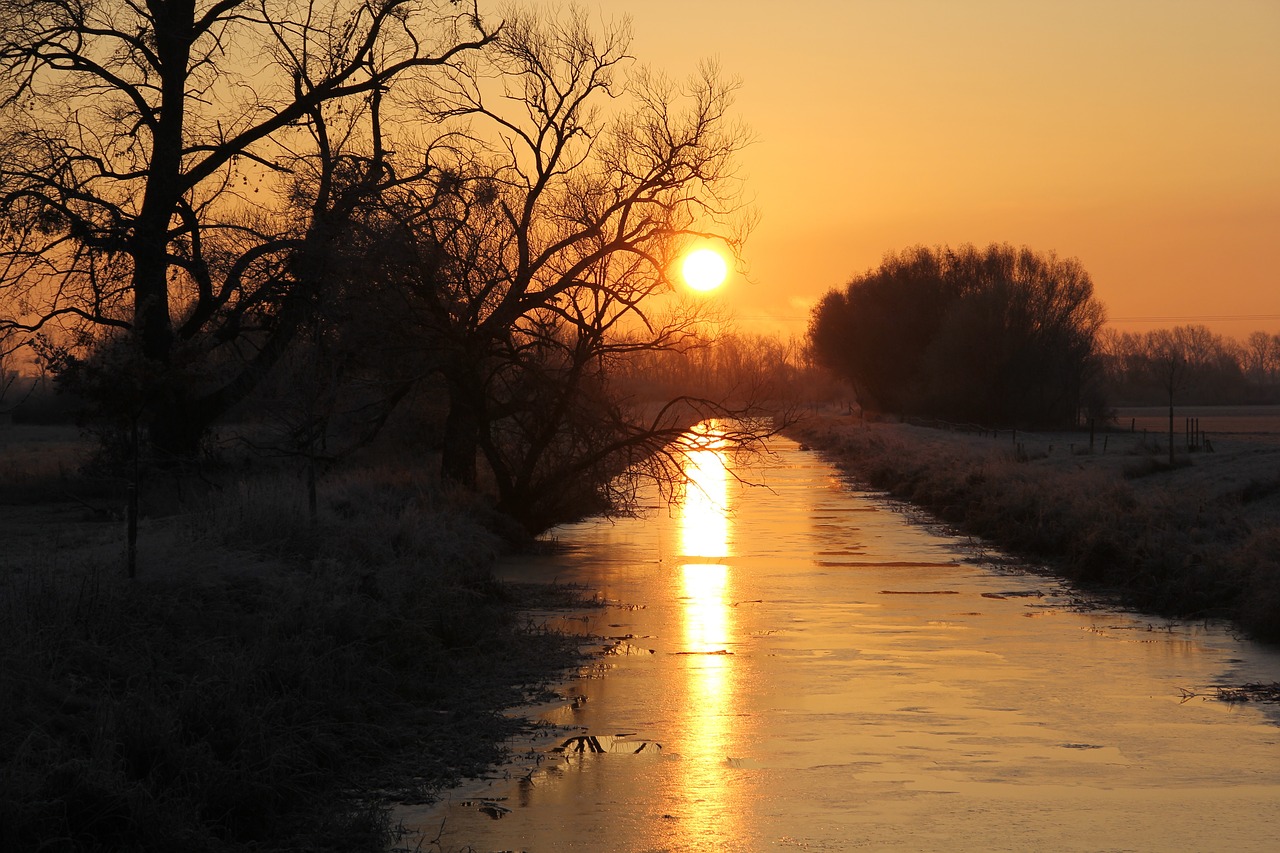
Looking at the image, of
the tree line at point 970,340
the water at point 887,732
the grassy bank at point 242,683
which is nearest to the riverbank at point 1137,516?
the water at point 887,732

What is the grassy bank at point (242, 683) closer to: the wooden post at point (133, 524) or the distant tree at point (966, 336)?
the wooden post at point (133, 524)

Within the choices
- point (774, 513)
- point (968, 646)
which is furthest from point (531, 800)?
point (774, 513)

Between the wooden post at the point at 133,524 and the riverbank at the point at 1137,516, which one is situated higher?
the wooden post at the point at 133,524

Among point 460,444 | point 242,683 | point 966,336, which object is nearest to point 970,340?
point 966,336

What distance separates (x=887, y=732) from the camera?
11.9m

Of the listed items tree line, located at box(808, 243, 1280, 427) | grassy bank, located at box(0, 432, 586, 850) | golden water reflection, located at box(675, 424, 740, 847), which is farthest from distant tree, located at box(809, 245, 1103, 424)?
grassy bank, located at box(0, 432, 586, 850)

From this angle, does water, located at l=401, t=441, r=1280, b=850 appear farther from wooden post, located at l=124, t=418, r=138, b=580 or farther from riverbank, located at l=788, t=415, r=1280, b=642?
wooden post, located at l=124, t=418, r=138, b=580

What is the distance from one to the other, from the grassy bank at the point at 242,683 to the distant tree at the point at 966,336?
6819 centimetres

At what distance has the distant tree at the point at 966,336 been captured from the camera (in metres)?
81.6

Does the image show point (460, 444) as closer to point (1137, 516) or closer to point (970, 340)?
point (1137, 516)

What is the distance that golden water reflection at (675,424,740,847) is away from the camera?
956cm

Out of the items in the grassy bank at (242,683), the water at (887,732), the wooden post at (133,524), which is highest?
the wooden post at (133,524)

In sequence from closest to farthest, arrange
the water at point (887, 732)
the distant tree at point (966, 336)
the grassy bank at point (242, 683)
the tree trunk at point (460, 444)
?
1. the grassy bank at point (242, 683)
2. the water at point (887, 732)
3. the tree trunk at point (460, 444)
4. the distant tree at point (966, 336)

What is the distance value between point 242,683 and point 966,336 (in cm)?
7632
